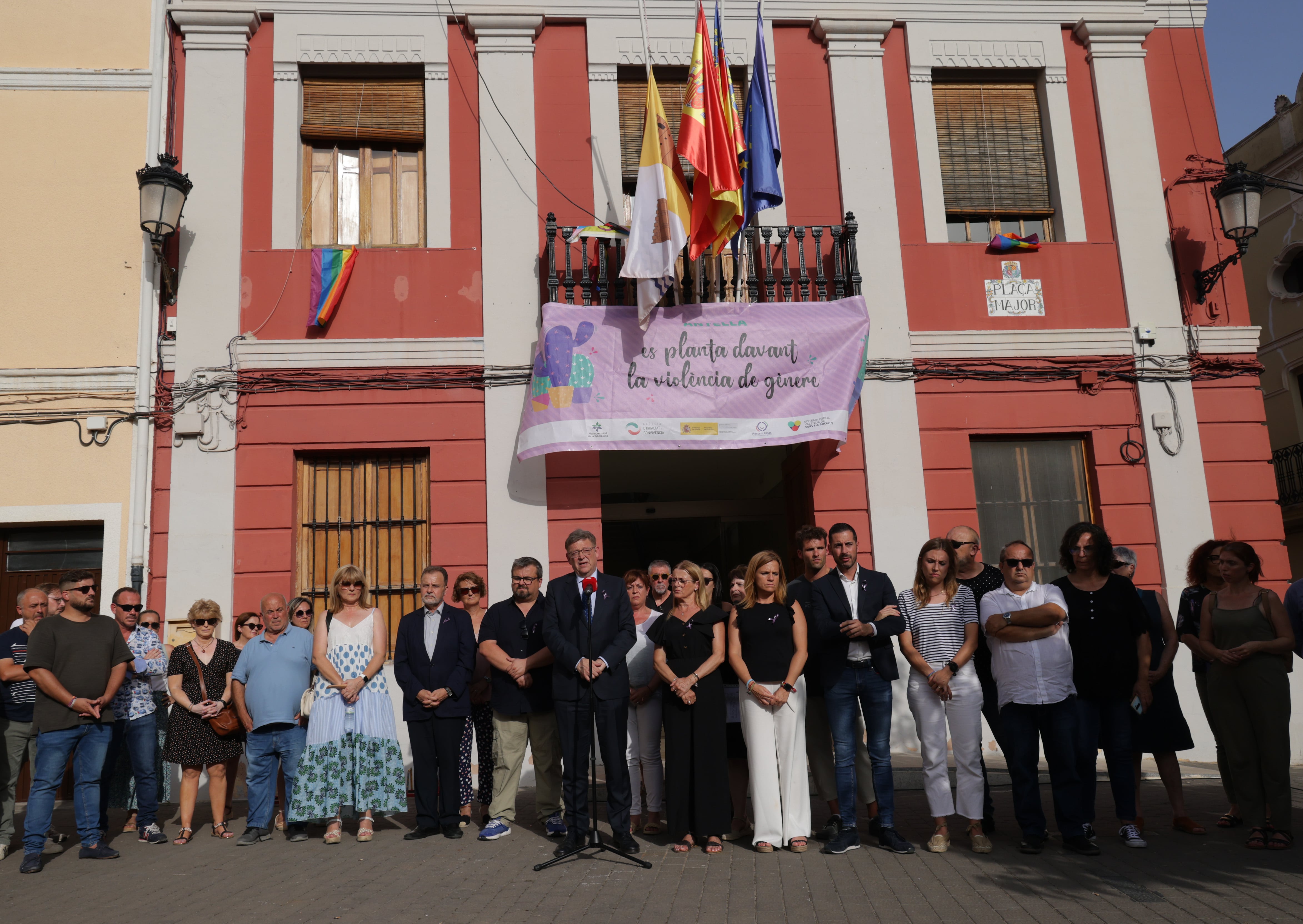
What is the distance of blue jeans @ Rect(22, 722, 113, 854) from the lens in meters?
6.17

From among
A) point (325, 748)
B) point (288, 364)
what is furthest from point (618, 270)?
point (325, 748)

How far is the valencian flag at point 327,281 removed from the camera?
9539mm

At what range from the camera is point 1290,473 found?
18.1 metres

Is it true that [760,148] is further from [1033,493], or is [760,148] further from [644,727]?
[644,727]

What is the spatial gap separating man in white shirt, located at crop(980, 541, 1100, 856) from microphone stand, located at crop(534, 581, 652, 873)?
216 centimetres

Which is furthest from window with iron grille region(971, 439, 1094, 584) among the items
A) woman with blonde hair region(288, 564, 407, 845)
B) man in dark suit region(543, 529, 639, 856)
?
woman with blonde hair region(288, 564, 407, 845)

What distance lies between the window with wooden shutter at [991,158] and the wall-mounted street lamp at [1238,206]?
156 cm

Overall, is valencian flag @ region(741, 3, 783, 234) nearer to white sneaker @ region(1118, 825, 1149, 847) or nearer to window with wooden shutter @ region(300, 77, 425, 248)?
window with wooden shutter @ region(300, 77, 425, 248)

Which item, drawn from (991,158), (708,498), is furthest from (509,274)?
(708,498)

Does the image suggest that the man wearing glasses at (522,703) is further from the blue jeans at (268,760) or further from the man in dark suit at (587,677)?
the blue jeans at (268,760)

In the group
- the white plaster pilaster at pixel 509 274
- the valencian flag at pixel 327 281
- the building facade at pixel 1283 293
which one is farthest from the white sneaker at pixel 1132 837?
the building facade at pixel 1283 293

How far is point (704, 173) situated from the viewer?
895 cm

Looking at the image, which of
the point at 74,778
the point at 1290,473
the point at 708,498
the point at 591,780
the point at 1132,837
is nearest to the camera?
the point at 1132,837

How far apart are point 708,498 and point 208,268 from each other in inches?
304
